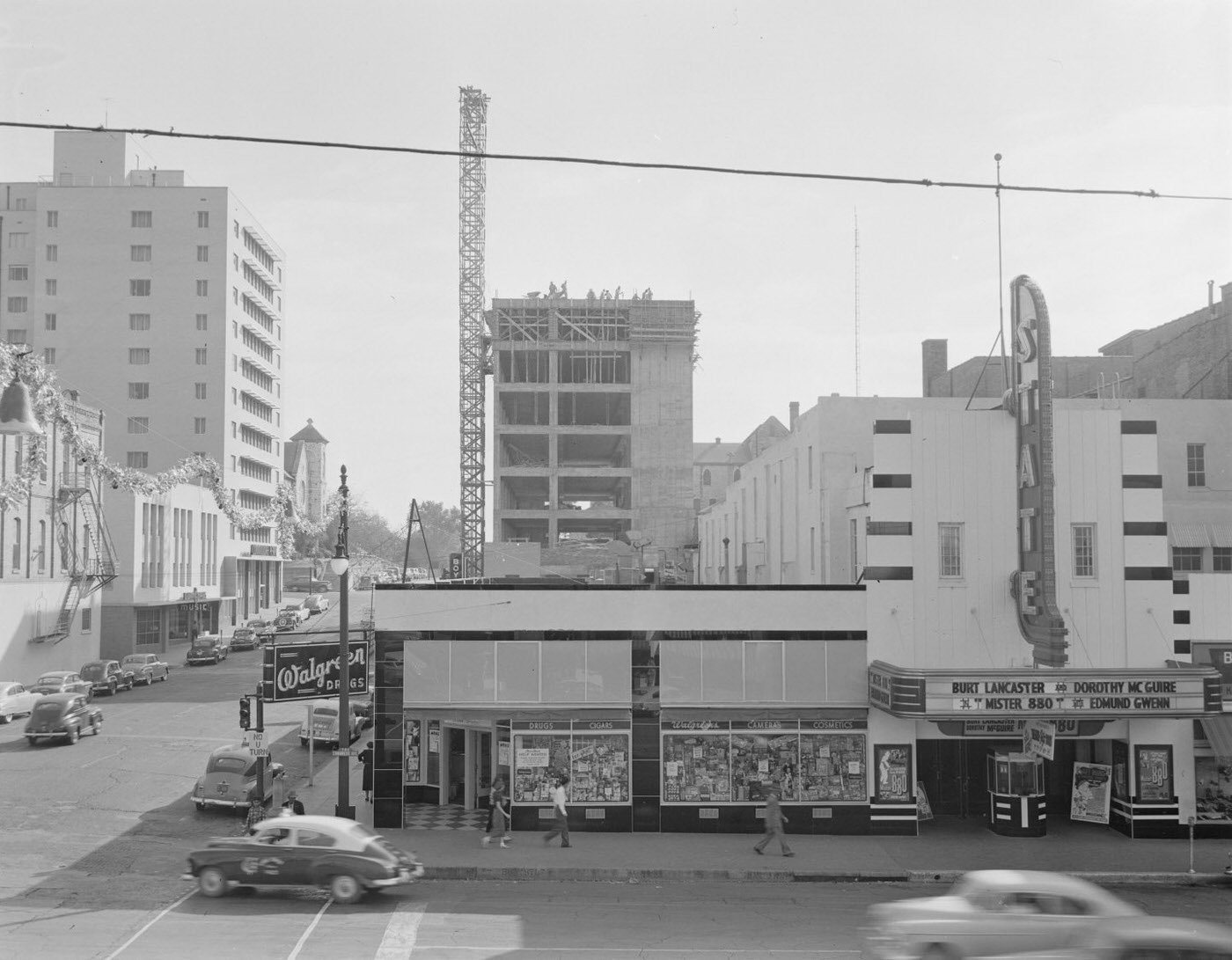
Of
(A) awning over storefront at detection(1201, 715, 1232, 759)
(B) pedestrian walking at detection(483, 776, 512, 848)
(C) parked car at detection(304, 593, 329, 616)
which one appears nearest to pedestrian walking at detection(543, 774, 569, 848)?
(B) pedestrian walking at detection(483, 776, 512, 848)

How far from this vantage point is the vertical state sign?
23828mm

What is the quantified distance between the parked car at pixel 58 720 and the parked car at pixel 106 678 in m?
11.3

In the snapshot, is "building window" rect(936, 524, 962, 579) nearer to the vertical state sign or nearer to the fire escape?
the vertical state sign

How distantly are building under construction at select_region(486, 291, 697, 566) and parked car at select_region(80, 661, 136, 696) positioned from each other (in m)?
36.7

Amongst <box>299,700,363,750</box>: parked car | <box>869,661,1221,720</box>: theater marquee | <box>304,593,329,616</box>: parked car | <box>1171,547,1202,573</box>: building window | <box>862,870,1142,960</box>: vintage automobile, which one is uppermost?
<box>1171,547,1202,573</box>: building window

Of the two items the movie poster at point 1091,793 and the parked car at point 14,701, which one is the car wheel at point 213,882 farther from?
the parked car at point 14,701

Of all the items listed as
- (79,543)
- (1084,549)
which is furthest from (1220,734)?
(79,543)

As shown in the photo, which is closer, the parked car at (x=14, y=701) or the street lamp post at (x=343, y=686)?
the street lamp post at (x=343, y=686)

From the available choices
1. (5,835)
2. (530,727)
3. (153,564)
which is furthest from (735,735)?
(153,564)

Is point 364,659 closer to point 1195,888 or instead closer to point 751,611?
point 751,611

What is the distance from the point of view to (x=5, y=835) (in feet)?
78.5

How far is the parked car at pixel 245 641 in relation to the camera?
2702 inches

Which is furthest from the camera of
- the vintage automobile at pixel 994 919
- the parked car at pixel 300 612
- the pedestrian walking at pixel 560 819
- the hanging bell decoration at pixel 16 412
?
the parked car at pixel 300 612

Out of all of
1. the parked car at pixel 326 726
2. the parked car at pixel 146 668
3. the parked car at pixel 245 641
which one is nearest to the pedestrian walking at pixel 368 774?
the parked car at pixel 326 726
